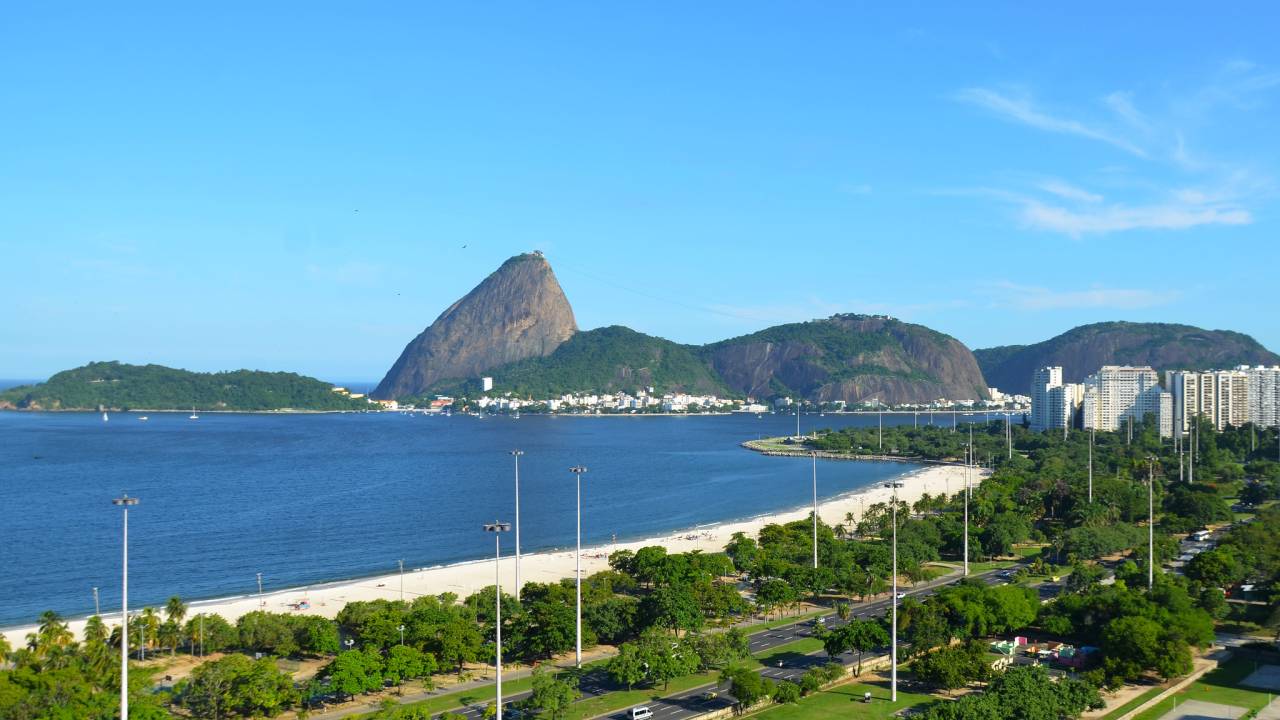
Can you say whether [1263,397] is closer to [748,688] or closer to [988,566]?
[988,566]

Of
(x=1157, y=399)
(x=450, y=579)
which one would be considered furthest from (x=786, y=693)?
(x=1157, y=399)

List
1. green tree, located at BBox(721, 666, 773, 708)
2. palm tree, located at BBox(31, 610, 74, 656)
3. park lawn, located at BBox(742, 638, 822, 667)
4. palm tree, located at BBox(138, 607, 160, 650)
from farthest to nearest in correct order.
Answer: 1. palm tree, located at BBox(138, 607, 160, 650)
2. park lawn, located at BBox(742, 638, 822, 667)
3. palm tree, located at BBox(31, 610, 74, 656)
4. green tree, located at BBox(721, 666, 773, 708)

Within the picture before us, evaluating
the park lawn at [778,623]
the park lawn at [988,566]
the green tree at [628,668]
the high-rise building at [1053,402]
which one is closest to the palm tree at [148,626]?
the green tree at [628,668]

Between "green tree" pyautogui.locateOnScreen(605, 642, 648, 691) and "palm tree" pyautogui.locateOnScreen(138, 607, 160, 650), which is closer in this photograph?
"green tree" pyautogui.locateOnScreen(605, 642, 648, 691)

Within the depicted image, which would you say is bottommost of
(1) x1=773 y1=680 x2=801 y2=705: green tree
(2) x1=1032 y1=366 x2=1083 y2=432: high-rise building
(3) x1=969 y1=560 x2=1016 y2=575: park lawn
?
(3) x1=969 y1=560 x2=1016 y2=575: park lawn

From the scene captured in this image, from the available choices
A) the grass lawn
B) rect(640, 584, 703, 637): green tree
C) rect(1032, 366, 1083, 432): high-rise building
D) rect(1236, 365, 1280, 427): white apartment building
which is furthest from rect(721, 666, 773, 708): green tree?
rect(1236, 365, 1280, 427): white apartment building

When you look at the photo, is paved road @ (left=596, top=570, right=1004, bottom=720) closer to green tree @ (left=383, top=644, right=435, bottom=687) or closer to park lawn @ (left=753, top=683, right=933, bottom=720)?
park lawn @ (left=753, top=683, right=933, bottom=720)

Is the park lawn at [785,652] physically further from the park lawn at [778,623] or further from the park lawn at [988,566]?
the park lawn at [988,566]
